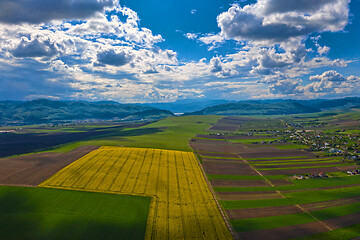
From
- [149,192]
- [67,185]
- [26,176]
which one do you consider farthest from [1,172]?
[149,192]

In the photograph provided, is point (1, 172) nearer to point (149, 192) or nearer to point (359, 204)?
point (149, 192)

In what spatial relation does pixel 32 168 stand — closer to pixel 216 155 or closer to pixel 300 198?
pixel 216 155

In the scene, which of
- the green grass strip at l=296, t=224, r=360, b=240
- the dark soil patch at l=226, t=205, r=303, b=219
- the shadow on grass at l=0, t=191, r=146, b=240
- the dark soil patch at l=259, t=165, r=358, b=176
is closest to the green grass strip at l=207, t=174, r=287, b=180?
the dark soil patch at l=259, t=165, r=358, b=176

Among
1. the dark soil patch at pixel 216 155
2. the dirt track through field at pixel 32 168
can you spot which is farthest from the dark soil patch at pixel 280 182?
the dirt track through field at pixel 32 168

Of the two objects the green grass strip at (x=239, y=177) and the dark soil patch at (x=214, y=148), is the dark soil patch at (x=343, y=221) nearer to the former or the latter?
the green grass strip at (x=239, y=177)

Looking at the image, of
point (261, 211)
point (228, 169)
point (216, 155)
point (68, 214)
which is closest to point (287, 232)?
point (261, 211)

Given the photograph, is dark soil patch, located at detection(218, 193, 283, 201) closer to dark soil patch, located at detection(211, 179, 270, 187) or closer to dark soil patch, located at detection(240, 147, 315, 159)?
dark soil patch, located at detection(211, 179, 270, 187)
